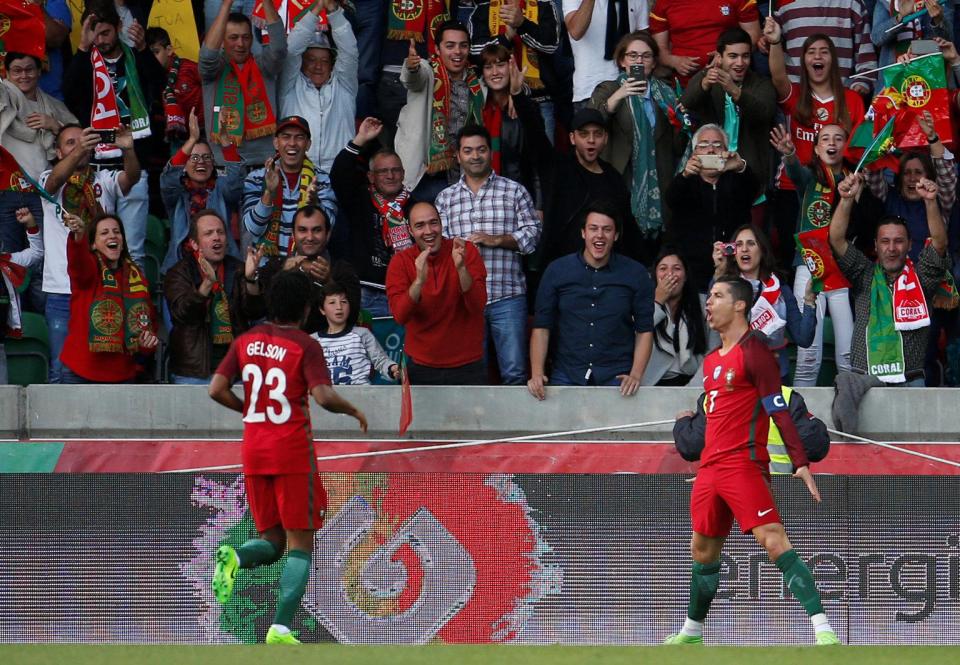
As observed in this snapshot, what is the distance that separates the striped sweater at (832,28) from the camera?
1155 cm

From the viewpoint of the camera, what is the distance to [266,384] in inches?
278

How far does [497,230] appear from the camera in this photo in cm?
1020

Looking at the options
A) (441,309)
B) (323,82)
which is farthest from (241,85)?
(441,309)

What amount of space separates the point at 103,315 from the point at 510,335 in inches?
102

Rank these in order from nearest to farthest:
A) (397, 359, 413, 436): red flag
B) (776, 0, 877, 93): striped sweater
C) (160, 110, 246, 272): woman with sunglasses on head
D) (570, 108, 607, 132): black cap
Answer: (397, 359, 413, 436): red flag
(570, 108, 607, 132): black cap
(160, 110, 246, 272): woman with sunglasses on head
(776, 0, 877, 93): striped sweater

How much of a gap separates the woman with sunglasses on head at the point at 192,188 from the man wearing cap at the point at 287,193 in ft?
0.79

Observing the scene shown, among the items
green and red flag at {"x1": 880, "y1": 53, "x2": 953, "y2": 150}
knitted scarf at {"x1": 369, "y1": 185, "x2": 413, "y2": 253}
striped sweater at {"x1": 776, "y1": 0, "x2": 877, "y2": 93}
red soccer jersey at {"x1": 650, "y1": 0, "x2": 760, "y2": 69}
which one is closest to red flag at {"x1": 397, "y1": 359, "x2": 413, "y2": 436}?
knitted scarf at {"x1": 369, "y1": 185, "x2": 413, "y2": 253}

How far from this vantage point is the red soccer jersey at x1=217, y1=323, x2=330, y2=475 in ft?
23.1

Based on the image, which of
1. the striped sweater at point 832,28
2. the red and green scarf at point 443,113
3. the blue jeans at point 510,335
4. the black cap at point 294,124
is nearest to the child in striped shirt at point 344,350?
the blue jeans at point 510,335

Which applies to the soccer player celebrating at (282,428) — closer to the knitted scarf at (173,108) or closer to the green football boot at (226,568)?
the green football boot at (226,568)

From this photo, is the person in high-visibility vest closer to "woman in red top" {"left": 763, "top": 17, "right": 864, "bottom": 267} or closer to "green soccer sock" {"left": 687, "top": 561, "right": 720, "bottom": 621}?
"green soccer sock" {"left": 687, "top": 561, "right": 720, "bottom": 621}

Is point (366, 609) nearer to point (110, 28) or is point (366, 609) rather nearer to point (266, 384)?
point (266, 384)

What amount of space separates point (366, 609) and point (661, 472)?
1.82 m

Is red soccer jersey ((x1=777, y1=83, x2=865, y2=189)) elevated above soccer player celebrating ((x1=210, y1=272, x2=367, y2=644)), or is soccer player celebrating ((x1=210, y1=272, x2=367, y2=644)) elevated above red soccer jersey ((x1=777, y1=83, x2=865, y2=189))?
red soccer jersey ((x1=777, y1=83, x2=865, y2=189))
